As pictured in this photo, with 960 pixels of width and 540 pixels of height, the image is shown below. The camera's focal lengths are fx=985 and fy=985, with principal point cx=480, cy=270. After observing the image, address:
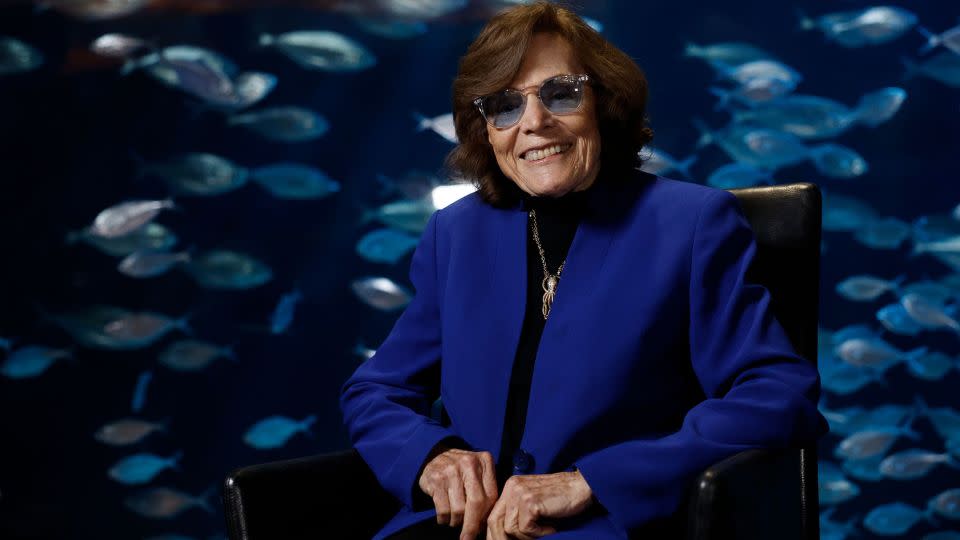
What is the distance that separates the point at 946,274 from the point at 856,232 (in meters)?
0.49

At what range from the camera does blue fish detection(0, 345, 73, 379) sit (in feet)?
15.4

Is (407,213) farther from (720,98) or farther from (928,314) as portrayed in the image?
(928,314)

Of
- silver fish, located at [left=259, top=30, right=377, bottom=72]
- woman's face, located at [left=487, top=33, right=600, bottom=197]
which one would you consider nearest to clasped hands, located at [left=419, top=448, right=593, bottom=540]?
woman's face, located at [left=487, top=33, right=600, bottom=197]

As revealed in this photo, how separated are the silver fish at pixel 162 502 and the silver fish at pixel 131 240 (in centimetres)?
118

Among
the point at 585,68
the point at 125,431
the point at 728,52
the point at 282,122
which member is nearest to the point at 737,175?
the point at 728,52

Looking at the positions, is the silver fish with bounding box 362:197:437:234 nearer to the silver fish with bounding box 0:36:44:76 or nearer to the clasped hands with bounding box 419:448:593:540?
the silver fish with bounding box 0:36:44:76

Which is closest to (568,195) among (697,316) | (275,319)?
(697,316)

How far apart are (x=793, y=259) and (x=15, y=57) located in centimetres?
429

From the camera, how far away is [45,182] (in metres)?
4.86

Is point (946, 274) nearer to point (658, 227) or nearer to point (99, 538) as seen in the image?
point (658, 227)

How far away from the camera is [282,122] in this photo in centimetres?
506

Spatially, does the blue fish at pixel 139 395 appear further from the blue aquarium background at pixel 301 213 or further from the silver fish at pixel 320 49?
the silver fish at pixel 320 49

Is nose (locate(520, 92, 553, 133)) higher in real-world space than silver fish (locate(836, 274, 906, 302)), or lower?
higher

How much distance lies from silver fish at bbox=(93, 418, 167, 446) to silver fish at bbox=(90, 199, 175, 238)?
911mm
